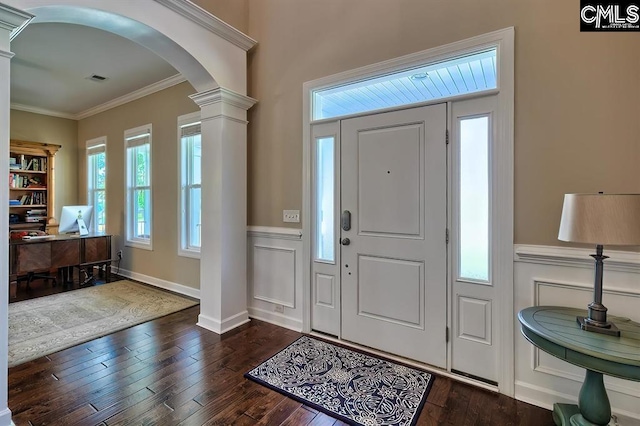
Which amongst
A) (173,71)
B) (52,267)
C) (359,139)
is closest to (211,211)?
(359,139)

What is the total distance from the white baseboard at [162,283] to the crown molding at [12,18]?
128 inches

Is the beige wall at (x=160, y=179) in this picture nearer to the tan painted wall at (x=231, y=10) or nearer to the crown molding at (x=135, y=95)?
the crown molding at (x=135, y=95)

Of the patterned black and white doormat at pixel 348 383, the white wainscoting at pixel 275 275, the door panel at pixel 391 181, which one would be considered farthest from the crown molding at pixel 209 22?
the patterned black and white doormat at pixel 348 383

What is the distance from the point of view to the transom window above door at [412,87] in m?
2.26

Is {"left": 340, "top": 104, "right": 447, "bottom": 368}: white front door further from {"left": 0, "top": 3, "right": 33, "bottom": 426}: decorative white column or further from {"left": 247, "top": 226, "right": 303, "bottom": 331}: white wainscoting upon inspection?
{"left": 0, "top": 3, "right": 33, "bottom": 426}: decorative white column

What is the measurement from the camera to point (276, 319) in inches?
127

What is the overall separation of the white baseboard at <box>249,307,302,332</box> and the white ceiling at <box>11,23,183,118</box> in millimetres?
3344

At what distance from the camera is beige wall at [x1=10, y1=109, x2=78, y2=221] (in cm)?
562

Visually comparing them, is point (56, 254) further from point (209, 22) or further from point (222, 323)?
point (209, 22)

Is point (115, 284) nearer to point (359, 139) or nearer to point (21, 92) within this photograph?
point (21, 92)

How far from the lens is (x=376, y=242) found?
2.63 metres

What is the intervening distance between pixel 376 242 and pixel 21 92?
6.23 metres

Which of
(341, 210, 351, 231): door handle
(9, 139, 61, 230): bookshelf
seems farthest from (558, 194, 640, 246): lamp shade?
(9, 139, 61, 230): bookshelf

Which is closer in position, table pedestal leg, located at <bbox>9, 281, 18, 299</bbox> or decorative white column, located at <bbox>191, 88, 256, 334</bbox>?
decorative white column, located at <bbox>191, 88, 256, 334</bbox>
